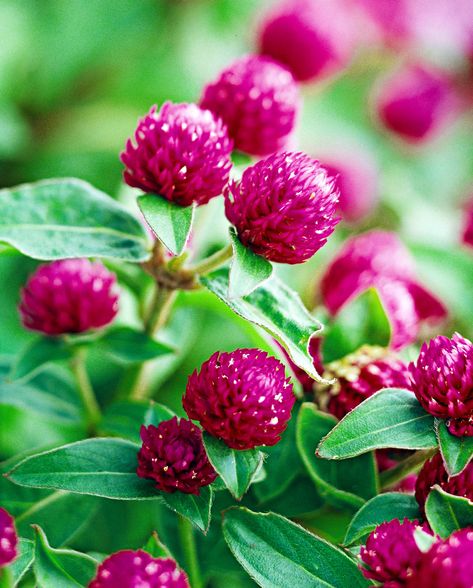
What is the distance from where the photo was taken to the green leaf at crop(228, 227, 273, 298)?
767mm

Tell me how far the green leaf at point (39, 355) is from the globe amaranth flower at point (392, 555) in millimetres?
501

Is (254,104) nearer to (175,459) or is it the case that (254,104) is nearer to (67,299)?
(67,299)

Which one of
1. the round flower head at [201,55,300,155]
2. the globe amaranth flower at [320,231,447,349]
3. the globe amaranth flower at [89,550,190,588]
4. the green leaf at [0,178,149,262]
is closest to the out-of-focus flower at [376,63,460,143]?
the globe amaranth flower at [320,231,447,349]

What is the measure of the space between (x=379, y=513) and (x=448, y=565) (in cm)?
20

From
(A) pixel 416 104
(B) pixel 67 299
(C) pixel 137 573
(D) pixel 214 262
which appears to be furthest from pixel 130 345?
(A) pixel 416 104

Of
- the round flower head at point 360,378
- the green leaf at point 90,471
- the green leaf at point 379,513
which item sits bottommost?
the green leaf at point 90,471

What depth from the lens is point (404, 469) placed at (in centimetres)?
93

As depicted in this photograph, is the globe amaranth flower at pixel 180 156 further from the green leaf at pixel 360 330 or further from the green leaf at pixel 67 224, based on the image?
the green leaf at pixel 360 330

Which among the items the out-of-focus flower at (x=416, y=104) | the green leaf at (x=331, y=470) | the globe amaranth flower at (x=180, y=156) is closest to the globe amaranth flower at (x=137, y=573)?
the green leaf at (x=331, y=470)

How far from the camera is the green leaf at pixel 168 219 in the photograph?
0.79m

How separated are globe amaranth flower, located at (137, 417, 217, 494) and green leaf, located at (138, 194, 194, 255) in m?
0.20

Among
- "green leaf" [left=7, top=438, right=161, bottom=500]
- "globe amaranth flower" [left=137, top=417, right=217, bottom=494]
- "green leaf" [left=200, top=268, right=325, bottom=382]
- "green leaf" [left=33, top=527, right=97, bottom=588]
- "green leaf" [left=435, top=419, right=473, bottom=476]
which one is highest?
"green leaf" [left=200, top=268, right=325, bottom=382]

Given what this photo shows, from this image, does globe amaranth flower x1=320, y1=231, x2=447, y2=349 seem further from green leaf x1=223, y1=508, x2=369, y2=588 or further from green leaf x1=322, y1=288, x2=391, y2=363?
green leaf x1=223, y1=508, x2=369, y2=588

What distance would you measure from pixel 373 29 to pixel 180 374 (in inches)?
52.8
